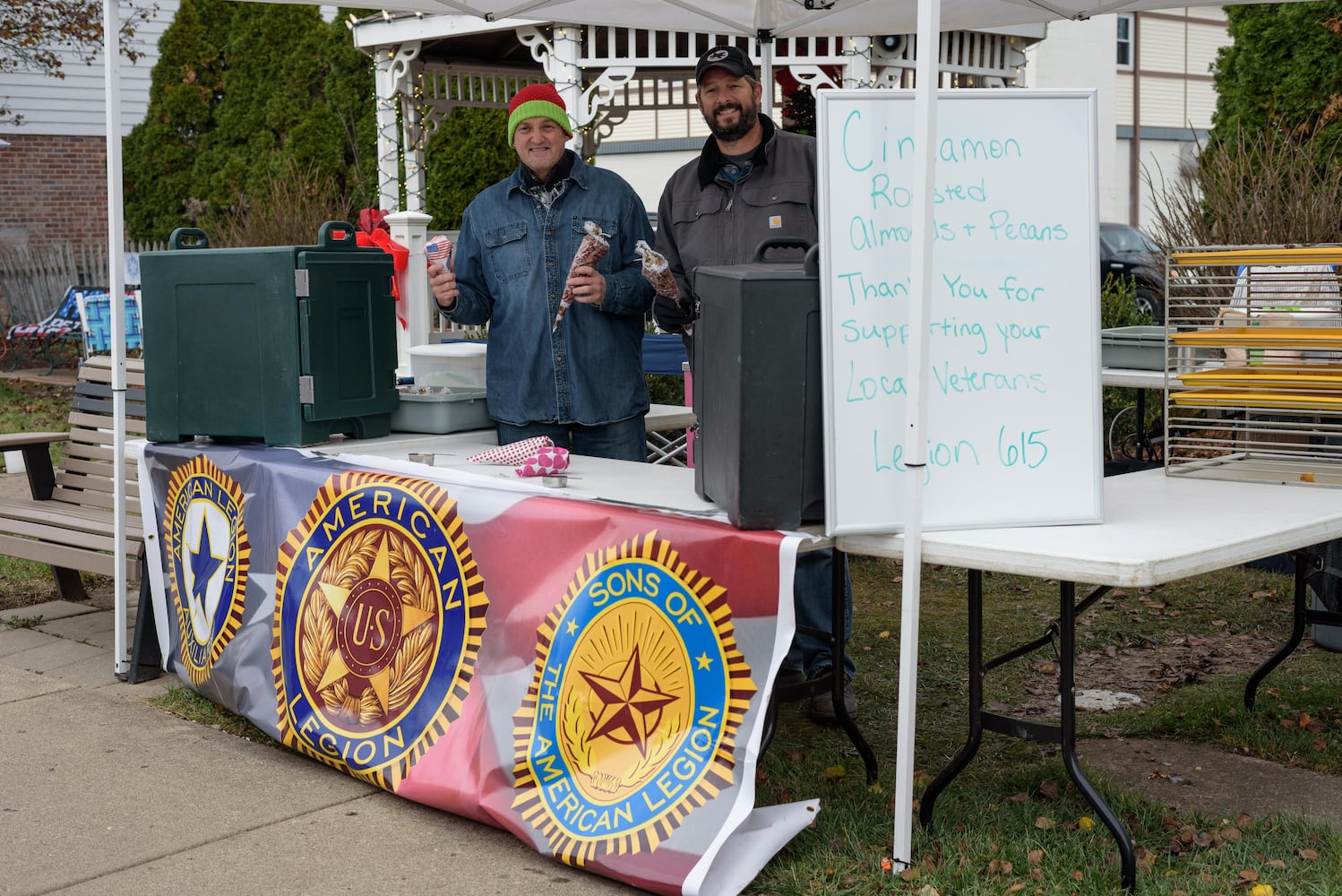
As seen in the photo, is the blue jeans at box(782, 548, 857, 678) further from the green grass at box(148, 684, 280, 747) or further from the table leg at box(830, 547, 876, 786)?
the green grass at box(148, 684, 280, 747)

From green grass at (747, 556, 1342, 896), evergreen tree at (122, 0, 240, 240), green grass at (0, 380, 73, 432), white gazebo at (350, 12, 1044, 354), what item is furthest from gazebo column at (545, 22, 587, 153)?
evergreen tree at (122, 0, 240, 240)

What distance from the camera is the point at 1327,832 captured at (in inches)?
131

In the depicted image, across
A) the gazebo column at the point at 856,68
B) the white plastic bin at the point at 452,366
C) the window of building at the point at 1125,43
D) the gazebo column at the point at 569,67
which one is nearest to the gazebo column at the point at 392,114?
the gazebo column at the point at 569,67

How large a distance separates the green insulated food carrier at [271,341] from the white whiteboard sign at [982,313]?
74.5 inches

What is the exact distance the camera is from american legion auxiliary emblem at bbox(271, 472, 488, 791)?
11.9 feet

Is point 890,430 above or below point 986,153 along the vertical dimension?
below

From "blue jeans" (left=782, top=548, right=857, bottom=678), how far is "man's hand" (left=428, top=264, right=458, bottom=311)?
4.61 ft

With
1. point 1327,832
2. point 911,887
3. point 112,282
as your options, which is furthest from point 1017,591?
point 112,282

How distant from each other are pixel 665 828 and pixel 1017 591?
3.57 m

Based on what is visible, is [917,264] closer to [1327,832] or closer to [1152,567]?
[1152,567]

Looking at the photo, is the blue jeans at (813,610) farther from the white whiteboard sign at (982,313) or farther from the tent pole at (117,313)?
the tent pole at (117,313)

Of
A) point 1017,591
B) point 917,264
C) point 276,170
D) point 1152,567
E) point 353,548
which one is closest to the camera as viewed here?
Result: point 1152,567

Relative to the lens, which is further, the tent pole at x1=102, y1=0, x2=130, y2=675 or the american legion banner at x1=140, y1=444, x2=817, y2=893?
the tent pole at x1=102, y1=0, x2=130, y2=675

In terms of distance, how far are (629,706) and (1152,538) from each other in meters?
1.22
